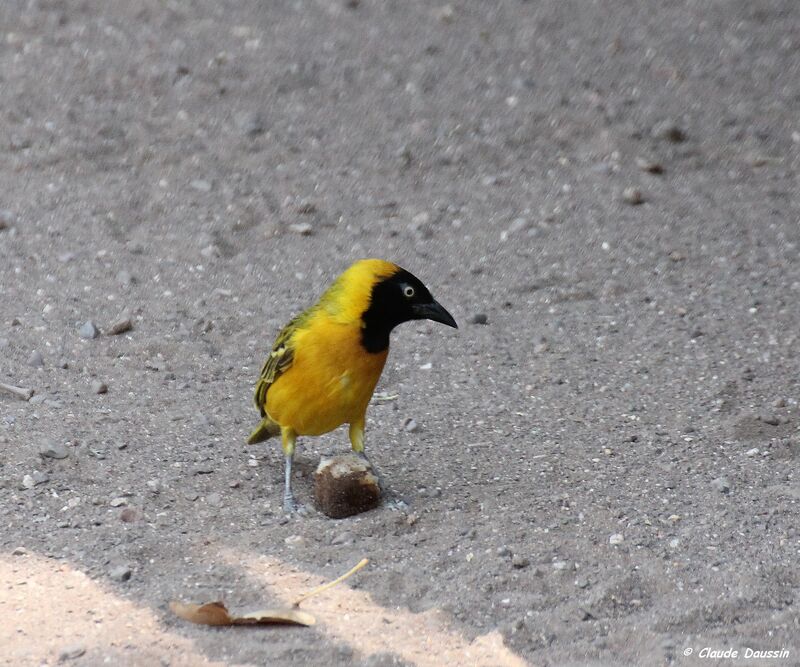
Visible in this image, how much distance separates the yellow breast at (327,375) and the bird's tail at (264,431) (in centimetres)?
27

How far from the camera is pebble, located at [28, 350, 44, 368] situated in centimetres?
655

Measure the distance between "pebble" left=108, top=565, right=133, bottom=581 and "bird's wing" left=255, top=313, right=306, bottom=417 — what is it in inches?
45.0

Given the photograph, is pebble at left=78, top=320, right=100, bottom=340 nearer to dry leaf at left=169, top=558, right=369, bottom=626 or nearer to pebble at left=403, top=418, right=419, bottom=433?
pebble at left=403, top=418, right=419, bottom=433

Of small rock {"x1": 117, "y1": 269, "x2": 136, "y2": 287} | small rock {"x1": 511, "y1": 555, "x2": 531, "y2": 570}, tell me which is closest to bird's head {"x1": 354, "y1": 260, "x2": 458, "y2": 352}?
small rock {"x1": 511, "y1": 555, "x2": 531, "y2": 570}

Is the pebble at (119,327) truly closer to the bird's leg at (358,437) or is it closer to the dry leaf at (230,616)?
the bird's leg at (358,437)

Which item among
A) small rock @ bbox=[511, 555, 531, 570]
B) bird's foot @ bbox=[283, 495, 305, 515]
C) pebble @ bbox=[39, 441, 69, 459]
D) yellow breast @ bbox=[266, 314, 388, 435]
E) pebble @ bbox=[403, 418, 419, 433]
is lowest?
pebble @ bbox=[403, 418, 419, 433]

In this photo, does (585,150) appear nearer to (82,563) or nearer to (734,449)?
(734,449)

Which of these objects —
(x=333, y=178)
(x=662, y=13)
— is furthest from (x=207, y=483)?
(x=662, y=13)

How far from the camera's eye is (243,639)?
412cm

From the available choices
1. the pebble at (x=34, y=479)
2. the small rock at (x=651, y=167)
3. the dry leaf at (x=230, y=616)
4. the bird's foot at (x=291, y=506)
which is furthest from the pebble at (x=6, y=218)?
the dry leaf at (x=230, y=616)

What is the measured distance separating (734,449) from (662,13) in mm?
6379

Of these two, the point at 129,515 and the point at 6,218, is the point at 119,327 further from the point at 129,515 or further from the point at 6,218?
the point at 129,515

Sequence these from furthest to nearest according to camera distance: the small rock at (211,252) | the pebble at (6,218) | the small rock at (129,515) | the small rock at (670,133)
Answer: the small rock at (670,133), the pebble at (6,218), the small rock at (211,252), the small rock at (129,515)

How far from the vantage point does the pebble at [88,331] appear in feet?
22.6
